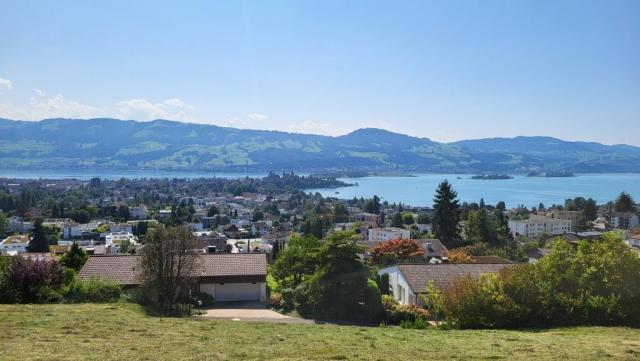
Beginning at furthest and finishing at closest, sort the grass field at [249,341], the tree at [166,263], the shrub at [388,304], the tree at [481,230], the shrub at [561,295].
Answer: the tree at [481,230] < the shrub at [388,304] < the tree at [166,263] < the shrub at [561,295] < the grass field at [249,341]

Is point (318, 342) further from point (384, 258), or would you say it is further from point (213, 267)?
point (384, 258)

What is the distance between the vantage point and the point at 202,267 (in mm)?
18109

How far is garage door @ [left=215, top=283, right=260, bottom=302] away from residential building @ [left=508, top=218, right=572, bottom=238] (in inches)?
2879

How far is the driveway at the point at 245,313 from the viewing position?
15.2 meters

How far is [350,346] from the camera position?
9102 millimetres

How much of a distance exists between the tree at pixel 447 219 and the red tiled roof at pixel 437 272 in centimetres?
2199

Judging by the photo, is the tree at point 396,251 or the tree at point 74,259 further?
the tree at point 396,251

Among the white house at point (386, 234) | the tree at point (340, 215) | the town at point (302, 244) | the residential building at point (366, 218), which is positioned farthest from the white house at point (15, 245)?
the residential building at point (366, 218)

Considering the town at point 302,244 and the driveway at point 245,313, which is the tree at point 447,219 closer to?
the town at point 302,244

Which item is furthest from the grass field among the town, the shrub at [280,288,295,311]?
the shrub at [280,288,295,311]

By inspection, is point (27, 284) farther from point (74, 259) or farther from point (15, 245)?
point (15, 245)

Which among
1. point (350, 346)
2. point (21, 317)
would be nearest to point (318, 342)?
point (350, 346)

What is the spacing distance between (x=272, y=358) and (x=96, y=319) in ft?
15.3

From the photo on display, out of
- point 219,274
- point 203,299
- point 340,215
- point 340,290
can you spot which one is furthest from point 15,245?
point 340,215
